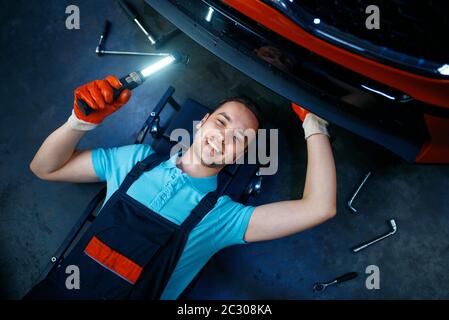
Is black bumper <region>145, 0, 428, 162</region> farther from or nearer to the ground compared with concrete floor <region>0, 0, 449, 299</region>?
farther from the ground

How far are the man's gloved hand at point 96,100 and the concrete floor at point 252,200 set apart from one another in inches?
25.8

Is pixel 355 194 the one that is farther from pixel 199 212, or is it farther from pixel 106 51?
pixel 106 51

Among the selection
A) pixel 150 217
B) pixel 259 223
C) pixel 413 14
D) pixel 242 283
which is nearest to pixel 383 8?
pixel 413 14

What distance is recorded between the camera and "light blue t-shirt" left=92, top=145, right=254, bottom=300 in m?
1.54

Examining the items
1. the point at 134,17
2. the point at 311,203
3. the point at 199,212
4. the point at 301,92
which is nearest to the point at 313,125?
A: the point at 301,92

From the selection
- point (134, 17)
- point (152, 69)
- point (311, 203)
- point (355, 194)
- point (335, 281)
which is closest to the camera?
point (311, 203)

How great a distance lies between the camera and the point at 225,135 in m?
1.60

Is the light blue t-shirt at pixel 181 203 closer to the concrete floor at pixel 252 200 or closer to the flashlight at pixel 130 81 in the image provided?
the flashlight at pixel 130 81

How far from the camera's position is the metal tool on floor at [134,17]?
2219 mm

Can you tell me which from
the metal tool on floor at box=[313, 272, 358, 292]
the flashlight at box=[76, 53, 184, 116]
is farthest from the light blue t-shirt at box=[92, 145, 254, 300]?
the metal tool on floor at box=[313, 272, 358, 292]

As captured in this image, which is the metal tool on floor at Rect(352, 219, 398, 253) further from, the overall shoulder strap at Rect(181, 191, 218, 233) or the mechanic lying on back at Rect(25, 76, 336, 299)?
the overall shoulder strap at Rect(181, 191, 218, 233)

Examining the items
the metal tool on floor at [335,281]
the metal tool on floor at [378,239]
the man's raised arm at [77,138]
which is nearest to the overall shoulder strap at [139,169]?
the man's raised arm at [77,138]

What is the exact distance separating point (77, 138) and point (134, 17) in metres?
1.05

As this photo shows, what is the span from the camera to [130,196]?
5.06 ft
